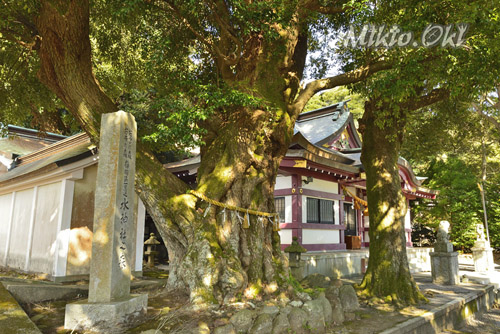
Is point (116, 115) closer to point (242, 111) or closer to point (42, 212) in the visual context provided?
point (242, 111)

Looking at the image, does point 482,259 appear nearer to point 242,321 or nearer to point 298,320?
point 298,320

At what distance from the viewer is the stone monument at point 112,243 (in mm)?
4848

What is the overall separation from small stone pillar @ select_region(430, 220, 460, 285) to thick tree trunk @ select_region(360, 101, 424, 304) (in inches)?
178

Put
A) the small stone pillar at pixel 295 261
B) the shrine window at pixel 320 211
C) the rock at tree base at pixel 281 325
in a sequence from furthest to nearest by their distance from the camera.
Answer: the shrine window at pixel 320 211, the small stone pillar at pixel 295 261, the rock at tree base at pixel 281 325

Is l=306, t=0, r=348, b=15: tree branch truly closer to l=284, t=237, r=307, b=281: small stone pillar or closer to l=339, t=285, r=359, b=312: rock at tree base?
l=284, t=237, r=307, b=281: small stone pillar

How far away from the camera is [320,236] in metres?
14.2

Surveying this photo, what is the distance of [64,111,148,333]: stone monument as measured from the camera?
15.9ft

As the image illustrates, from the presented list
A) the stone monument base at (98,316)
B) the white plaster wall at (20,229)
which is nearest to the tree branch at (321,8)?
the stone monument base at (98,316)

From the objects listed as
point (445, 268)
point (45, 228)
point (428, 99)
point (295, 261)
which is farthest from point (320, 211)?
point (45, 228)

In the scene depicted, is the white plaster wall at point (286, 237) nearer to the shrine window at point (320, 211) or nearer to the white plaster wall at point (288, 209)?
the white plaster wall at point (288, 209)

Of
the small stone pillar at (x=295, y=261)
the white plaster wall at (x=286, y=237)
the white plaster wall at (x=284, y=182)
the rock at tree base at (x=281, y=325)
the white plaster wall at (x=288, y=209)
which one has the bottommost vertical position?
the rock at tree base at (x=281, y=325)

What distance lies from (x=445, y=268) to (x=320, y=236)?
4547 millimetres

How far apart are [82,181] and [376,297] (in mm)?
8900

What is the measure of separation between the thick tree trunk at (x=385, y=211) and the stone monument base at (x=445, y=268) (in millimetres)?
4506
